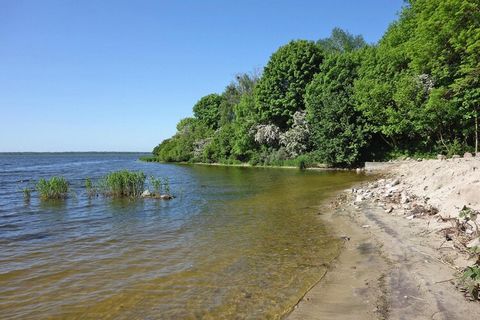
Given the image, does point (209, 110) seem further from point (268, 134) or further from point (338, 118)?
point (338, 118)

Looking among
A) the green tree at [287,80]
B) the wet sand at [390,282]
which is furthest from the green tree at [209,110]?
the wet sand at [390,282]

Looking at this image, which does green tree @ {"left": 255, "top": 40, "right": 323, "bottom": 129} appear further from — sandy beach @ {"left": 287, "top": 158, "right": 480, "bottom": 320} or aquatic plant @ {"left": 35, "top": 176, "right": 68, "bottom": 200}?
sandy beach @ {"left": 287, "top": 158, "right": 480, "bottom": 320}

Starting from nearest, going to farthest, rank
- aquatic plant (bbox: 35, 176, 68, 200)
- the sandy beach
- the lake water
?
the sandy beach → the lake water → aquatic plant (bbox: 35, 176, 68, 200)

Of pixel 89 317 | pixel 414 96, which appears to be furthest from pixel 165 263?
pixel 414 96

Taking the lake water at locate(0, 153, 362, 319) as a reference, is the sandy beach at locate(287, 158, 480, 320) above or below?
above

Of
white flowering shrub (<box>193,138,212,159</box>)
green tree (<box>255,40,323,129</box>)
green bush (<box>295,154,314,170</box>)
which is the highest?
green tree (<box>255,40,323,129</box>)

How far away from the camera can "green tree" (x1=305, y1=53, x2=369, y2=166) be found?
40.5 metres

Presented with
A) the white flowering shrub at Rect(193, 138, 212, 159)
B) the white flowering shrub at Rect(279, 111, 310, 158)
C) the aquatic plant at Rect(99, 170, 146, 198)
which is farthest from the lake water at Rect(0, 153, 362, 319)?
the white flowering shrub at Rect(193, 138, 212, 159)

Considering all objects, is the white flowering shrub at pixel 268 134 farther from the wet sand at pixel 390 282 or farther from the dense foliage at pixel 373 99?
the wet sand at pixel 390 282

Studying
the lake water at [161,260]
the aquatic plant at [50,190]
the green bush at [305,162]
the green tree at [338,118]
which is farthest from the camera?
the green bush at [305,162]

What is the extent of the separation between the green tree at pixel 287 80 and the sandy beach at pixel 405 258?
124ft

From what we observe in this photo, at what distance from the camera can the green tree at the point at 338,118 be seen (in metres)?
40.5

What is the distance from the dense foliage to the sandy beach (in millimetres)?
17135

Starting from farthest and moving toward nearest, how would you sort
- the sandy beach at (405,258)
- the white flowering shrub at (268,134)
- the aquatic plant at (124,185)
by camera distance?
the white flowering shrub at (268,134), the aquatic plant at (124,185), the sandy beach at (405,258)
